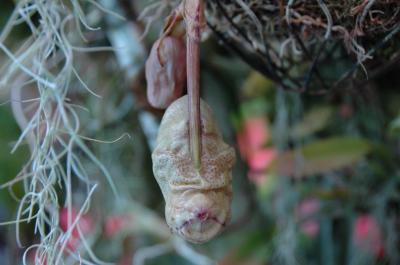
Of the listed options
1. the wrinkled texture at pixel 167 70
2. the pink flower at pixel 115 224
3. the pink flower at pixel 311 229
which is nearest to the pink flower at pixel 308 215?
the pink flower at pixel 311 229

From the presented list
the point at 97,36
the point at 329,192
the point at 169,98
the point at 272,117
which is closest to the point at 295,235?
the point at 329,192

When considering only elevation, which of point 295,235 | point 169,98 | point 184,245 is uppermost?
point 169,98

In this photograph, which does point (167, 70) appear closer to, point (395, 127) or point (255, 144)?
point (395, 127)

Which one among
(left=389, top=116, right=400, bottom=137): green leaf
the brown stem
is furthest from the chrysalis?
(left=389, top=116, right=400, bottom=137): green leaf

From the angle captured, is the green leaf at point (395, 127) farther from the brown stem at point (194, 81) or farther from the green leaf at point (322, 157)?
the brown stem at point (194, 81)

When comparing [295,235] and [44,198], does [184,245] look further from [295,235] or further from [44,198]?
[44,198]

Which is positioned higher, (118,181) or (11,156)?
(11,156)
